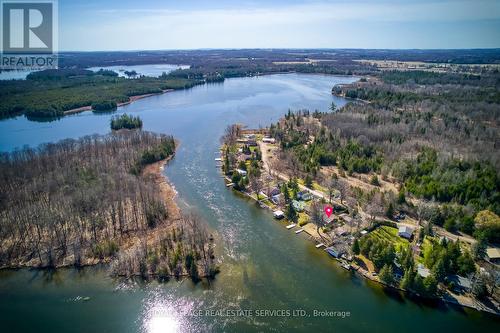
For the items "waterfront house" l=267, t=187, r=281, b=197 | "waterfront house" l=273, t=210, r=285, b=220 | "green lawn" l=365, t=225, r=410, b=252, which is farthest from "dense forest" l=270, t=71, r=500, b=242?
"waterfront house" l=273, t=210, r=285, b=220

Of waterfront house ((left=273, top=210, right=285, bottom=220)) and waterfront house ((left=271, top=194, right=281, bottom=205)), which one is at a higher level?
waterfront house ((left=271, top=194, right=281, bottom=205))

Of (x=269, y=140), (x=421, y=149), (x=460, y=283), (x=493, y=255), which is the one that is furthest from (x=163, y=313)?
(x=421, y=149)

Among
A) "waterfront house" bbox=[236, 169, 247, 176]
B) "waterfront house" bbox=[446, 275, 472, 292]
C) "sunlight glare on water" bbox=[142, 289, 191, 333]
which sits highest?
"waterfront house" bbox=[236, 169, 247, 176]

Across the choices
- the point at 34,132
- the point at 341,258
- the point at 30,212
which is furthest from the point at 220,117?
the point at 341,258

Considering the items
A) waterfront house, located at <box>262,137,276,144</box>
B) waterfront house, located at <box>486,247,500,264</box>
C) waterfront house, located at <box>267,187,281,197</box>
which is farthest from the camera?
waterfront house, located at <box>262,137,276,144</box>

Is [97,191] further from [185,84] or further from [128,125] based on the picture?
[185,84]

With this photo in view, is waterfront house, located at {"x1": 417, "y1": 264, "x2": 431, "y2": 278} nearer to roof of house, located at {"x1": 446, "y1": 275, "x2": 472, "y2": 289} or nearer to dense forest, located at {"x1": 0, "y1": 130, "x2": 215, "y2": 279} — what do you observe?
roof of house, located at {"x1": 446, "y1": 275, "x2": 472, "y2": 289}
